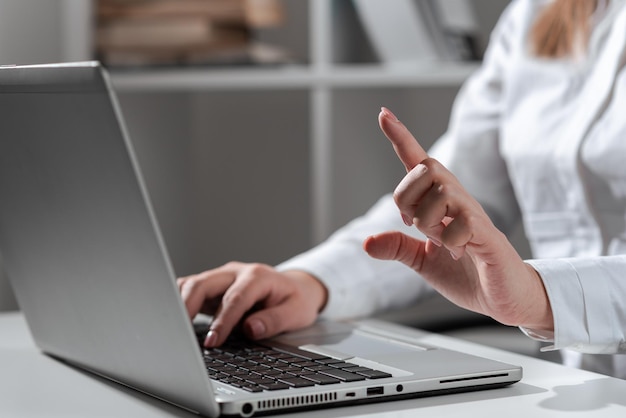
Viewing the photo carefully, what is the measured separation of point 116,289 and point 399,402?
7.9 inches

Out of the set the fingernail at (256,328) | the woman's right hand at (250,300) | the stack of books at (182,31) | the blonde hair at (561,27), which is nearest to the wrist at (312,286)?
the woman's right hand at (250,300)

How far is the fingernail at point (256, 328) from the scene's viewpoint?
2.92ft

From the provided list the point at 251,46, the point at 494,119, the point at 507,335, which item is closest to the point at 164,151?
the point at 251,46

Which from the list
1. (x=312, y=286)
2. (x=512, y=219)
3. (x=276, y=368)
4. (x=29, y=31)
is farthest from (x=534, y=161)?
(x=29, y=31)

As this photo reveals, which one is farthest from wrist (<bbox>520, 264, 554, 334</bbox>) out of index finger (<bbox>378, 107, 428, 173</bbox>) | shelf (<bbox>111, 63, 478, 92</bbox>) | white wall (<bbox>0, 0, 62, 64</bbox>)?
white wall (<bbox>0, 0, 62, 64</bbox>)

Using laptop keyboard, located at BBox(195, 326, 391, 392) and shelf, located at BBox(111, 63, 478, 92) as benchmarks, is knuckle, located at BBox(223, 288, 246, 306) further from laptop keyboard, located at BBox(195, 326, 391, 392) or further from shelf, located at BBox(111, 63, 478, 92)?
shelf, located at BBox(111, 63, 478, 92)

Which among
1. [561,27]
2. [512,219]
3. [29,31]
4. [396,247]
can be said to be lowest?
[512,219]

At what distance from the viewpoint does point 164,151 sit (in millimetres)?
2094

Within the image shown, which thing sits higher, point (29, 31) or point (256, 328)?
point (29, 31)

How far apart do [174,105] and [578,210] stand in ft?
3.72

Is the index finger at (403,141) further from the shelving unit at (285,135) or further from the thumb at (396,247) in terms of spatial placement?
the shelving unit at (285,135)

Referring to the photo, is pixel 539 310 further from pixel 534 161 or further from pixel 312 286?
pixel 534 161

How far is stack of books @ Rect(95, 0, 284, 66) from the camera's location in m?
1.96

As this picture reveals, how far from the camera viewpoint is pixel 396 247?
795 mm
